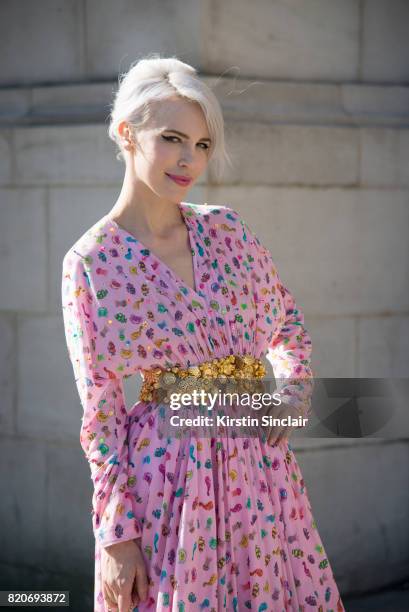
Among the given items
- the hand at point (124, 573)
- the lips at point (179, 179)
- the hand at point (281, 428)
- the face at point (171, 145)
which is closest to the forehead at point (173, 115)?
the face at point (171, 145)

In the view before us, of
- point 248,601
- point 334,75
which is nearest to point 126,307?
point 248,601

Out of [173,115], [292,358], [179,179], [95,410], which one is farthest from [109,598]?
[173,115]

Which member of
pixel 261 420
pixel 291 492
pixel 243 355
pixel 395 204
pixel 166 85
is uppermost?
pixel 395 204

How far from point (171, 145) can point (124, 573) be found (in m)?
1.15

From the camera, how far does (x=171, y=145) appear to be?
2752 millimetres

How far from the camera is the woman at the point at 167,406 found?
2652mm

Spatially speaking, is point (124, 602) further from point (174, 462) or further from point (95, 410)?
point (95, 410)

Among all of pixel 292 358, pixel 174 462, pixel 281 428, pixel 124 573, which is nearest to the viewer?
pixel 124 573

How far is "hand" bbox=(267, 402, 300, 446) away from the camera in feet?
9.40

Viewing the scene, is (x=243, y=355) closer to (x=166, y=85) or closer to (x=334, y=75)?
(x=166, y=85)

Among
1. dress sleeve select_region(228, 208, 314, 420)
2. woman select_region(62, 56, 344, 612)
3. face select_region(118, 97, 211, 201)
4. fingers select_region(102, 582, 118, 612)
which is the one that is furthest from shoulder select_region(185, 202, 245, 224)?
fingers select_region(102, 582, 118, 612)

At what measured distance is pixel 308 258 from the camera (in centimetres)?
458

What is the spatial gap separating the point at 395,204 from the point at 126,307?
2475 mm

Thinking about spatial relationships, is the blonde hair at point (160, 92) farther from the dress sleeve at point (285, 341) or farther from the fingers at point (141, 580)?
the fingers at point (141, 580)
